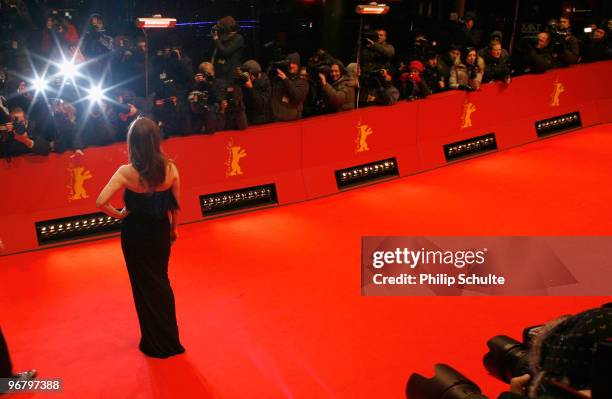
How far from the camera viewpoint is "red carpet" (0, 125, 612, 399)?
A: 4691mm

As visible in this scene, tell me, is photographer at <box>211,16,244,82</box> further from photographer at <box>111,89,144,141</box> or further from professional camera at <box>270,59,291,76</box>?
photographer at <box>111,89,144,141</box>

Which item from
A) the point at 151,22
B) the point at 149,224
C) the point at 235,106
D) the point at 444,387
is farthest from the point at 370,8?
the point at 444,387

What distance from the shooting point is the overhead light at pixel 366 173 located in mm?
8891

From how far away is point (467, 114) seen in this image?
10391 mm

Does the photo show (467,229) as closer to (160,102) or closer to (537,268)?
(537,268)

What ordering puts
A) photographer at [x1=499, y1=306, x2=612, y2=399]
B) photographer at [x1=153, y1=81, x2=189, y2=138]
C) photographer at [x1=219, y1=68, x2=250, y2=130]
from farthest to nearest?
photographer at [x1=219, y1=68, x2=250, y2=130]
photographer at [x1=153, y1=81, x2=189, y2=138]
photographer at [x1=499, y1=306, x2=612, y2=399]

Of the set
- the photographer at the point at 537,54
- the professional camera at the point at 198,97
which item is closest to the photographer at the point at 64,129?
the professional camera at the point at 198,97

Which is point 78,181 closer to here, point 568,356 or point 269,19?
point 568,356

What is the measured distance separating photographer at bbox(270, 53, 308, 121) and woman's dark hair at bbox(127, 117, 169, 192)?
389 cm

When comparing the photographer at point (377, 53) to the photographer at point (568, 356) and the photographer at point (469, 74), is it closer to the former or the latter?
the photographer at point (469, 74)

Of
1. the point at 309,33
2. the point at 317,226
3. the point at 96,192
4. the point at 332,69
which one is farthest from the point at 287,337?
the point at 309,33

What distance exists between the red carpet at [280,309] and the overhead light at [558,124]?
11.3 ft

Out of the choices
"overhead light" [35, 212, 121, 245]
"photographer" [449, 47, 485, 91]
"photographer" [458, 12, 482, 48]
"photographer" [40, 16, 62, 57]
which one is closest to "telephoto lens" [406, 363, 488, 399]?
"overhead light" [35, 212, 121, 245]

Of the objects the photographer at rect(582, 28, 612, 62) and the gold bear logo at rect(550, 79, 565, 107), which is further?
the photographer at rect(582, 28, 612, 62)
